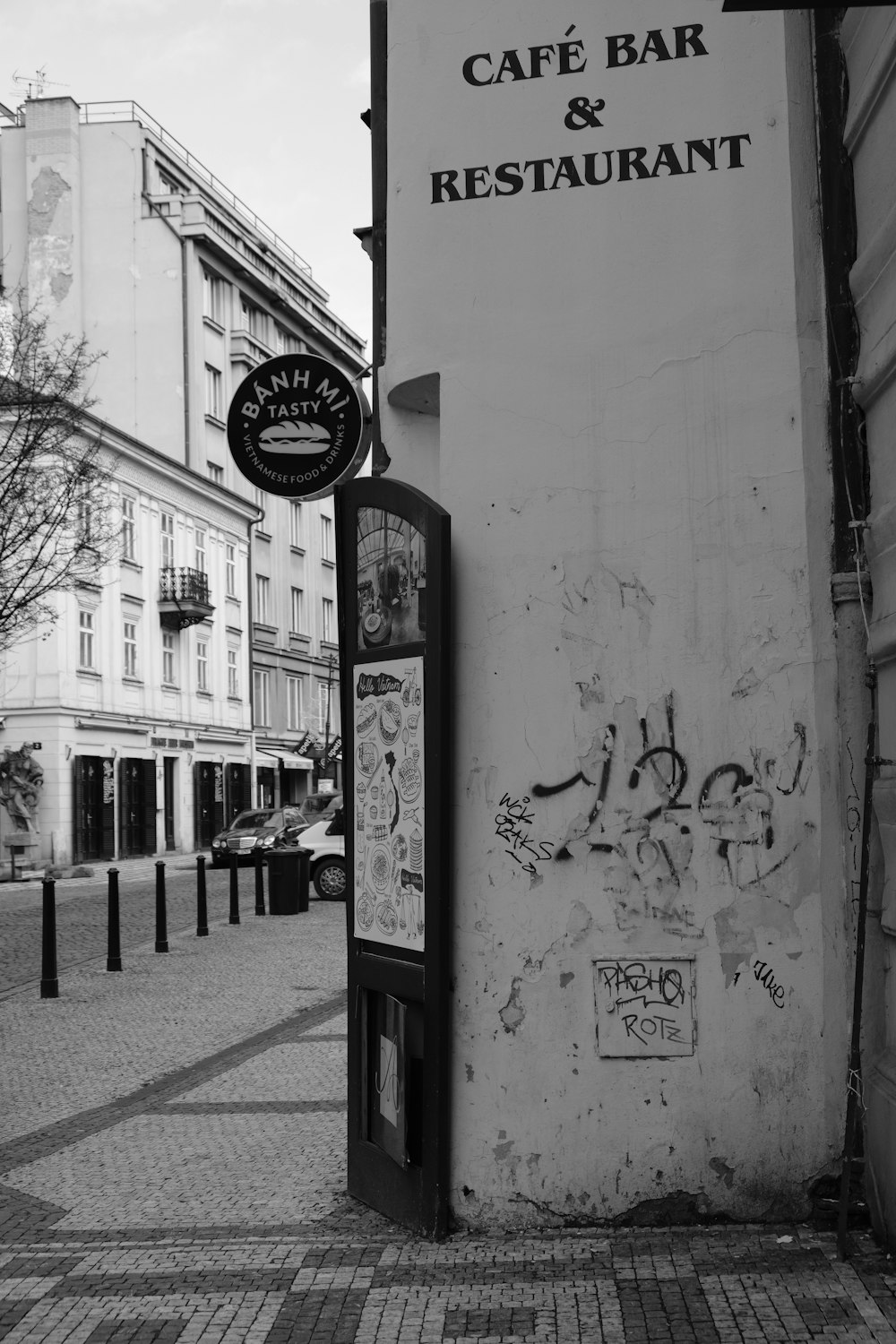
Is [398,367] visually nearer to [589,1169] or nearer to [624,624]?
[624,624]

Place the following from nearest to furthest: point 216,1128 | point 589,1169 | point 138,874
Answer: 1. point 589,1169
2. point 216,1128
3. point 138,874

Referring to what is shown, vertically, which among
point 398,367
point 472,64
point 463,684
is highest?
point 472,64

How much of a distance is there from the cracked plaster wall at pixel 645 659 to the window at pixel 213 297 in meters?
53.1

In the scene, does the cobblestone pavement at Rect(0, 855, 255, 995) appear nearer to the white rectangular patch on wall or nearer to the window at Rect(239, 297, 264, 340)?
the white rectangular patch on wall

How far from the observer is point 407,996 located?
5.73 m

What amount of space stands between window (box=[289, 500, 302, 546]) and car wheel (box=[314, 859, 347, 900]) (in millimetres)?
41954

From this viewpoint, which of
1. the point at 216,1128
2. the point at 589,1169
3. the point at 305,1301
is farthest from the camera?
the point at 216,1128

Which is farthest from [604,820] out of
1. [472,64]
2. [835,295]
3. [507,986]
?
[472,64]

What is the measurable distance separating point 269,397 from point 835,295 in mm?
2882

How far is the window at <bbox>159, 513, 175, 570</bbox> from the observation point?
160ft

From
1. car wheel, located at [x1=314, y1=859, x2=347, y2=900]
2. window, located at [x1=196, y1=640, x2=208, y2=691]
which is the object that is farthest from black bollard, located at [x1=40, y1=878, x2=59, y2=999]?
window, located at [x1=196, y1=640, x2=208, y2=691]

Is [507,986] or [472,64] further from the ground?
[472,64]

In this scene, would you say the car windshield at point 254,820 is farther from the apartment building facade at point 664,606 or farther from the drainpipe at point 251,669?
the apartment building facade at point 664,606

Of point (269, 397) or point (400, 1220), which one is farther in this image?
point (269, 397)
